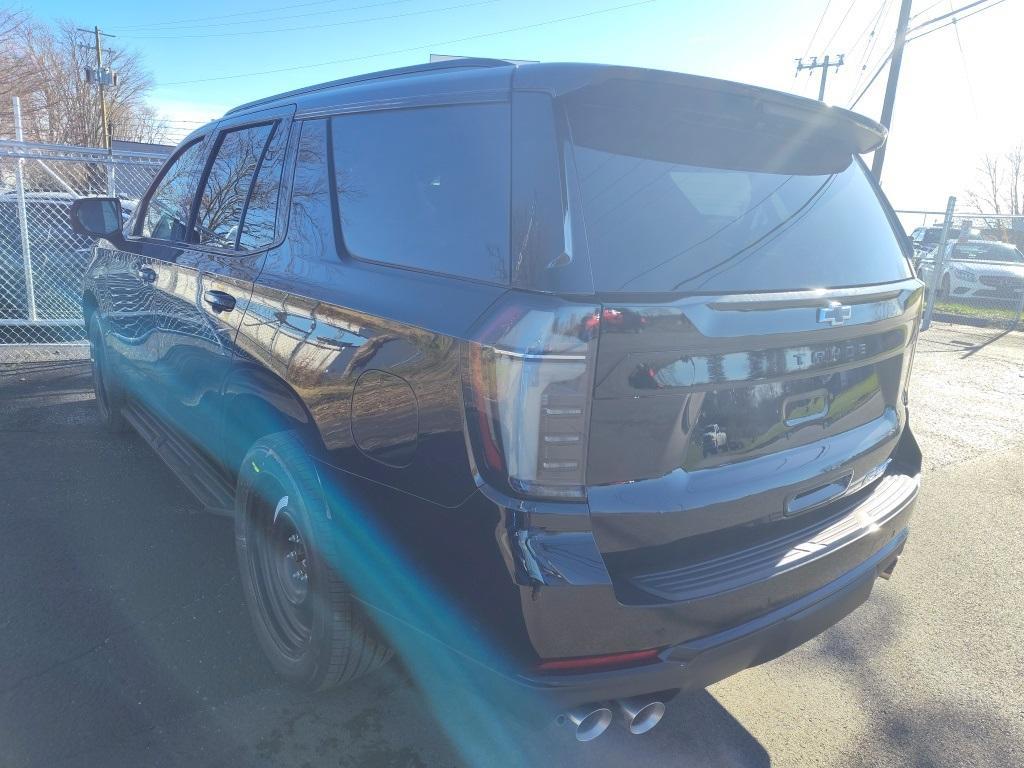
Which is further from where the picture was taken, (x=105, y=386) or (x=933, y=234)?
(x=933, y=234)

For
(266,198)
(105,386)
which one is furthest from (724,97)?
(105,386)

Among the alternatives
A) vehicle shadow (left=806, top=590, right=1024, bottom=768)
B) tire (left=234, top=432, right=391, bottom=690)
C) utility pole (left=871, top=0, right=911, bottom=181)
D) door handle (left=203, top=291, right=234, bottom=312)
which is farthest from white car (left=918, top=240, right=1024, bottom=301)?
tire (left=234, top=432, right=391, bottom=690)

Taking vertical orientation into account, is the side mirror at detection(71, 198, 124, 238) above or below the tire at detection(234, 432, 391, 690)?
above

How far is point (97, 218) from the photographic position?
448 centimetres

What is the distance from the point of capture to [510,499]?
5.68 feet

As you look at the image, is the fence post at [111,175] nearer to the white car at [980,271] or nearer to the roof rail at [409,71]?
the roof rail at [409,71]

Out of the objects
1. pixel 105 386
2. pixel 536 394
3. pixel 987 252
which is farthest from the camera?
pixel 987 252

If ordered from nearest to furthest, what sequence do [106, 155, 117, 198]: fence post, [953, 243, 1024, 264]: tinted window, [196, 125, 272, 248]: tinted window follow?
1. [196, 125, 272, 248]: tinted window
2. [106, 155, 117, 198]: fence post
3. [953, 243, 1024, 264]: tinted window

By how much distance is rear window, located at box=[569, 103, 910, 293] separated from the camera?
6.23 feet

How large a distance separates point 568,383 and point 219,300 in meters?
1.97

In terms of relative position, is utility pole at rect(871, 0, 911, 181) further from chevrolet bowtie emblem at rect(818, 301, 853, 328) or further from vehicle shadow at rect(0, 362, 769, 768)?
vehicle shadow at rect(0, 362, 769, 768)

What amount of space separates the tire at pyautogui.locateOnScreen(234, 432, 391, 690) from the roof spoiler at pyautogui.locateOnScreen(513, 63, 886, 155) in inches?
55.1

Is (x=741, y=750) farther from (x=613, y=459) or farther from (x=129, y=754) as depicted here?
(x=129, y=754)

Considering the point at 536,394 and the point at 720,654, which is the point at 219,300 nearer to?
the point at 536,394
